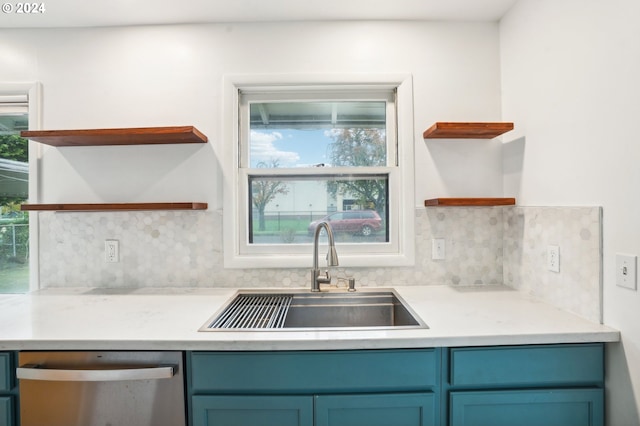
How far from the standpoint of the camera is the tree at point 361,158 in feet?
6.16

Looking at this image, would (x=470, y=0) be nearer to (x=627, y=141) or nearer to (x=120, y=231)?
(x=627, y=141)

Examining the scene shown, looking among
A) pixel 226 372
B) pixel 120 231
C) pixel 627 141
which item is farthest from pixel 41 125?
pixel 627 141

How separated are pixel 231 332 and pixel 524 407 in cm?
107

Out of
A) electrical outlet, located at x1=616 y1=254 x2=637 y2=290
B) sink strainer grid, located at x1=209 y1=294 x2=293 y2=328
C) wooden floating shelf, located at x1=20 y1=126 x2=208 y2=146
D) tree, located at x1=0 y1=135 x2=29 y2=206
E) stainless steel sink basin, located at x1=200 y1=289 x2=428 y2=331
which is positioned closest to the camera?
electrical outlet, located at x1=616 y1=254 x2=637 y2=290

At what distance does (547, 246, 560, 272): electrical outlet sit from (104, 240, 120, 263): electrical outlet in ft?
7.08

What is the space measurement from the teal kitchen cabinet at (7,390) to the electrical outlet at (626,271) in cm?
214

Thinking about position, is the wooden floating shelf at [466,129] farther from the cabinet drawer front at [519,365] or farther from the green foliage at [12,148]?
the green foliage at [12,148]

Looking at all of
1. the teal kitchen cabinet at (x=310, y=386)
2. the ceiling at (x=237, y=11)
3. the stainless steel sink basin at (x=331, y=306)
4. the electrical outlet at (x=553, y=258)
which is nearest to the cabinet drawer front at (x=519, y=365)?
the teal kitchen cabinet at (x=310, y=386)

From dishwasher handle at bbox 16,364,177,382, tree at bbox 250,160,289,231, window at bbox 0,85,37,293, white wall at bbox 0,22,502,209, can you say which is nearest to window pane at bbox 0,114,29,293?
window at bbox 0,85,37,293

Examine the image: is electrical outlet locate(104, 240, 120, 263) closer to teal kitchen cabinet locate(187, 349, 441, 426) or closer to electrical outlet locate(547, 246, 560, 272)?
teal kitchen cabinet locate(187, 349, 441, 426)

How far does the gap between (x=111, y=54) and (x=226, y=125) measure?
0.77 metres

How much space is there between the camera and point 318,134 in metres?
1.90

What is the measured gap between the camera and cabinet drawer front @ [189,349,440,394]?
3.66 ft

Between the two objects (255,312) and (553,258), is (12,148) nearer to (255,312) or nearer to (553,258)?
(255,312)
